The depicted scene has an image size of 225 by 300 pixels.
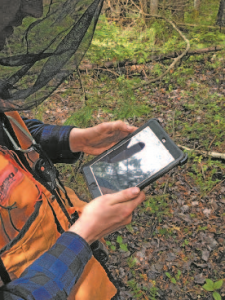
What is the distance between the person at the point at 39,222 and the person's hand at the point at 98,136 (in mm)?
406

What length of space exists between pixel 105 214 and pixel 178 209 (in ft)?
6.50

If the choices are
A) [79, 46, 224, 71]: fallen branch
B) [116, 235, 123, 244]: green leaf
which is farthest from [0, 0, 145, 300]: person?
[79, 46, 224, 71]: fallen branch

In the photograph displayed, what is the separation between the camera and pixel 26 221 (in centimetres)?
127

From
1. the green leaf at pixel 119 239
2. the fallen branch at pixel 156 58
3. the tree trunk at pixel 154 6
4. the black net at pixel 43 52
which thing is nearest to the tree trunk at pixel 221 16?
the fallen branch at pixel 156 58

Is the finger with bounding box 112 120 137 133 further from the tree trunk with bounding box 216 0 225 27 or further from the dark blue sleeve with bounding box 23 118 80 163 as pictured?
the tree trunk with bounding box 216 0 225 27

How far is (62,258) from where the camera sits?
1.15 m

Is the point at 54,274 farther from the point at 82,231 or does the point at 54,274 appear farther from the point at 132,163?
the point at 132,163

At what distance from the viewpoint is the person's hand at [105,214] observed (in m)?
1.32

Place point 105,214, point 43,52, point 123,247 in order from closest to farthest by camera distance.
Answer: point 43,52 < point 105,214 < point 123,247

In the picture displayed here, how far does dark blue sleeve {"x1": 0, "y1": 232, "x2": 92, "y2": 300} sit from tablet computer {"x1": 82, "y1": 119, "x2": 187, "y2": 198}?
0.52 metres

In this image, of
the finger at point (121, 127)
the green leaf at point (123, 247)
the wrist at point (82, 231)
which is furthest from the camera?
the green leaf at point (123, 247)

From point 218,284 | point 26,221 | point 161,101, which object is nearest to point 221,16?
point 161,101

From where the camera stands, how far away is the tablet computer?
1685mm

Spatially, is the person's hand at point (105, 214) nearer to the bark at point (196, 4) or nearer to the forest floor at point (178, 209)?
the forest floor at point (178, 209)
